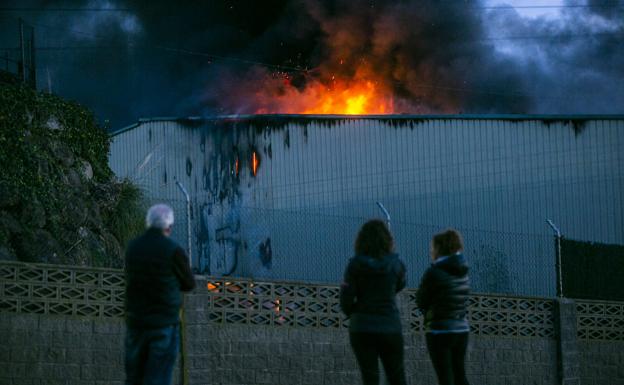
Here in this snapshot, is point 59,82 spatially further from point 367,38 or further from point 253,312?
point 253,312

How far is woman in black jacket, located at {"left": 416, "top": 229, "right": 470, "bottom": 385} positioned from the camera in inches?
319

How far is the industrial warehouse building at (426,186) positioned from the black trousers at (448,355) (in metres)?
10.5

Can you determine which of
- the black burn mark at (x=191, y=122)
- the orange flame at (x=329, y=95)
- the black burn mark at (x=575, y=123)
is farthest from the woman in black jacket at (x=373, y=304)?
the orange flame at (x=329, y=95)

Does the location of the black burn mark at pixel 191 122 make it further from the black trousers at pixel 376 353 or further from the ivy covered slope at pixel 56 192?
the black trousers at pixel 376 353

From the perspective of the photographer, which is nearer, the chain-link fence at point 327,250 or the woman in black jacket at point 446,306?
the woman in black jacket at point 446,306

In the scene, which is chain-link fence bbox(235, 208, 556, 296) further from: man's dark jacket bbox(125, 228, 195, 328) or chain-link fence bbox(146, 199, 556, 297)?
man's dark jacket bbox(125, 228, 195, 328)

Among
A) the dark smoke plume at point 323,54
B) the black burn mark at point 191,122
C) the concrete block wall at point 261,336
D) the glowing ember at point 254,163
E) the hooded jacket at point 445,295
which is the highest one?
the dark smoke plume at point 323,54

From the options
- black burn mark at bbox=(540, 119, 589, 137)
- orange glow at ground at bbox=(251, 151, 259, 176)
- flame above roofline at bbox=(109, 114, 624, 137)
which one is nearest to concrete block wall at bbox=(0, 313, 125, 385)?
flame above roofline at bbox=(109, 114, 624, 137)

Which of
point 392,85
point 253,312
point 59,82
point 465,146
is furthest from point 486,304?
point 59,82

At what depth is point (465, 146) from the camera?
21750 millimetres

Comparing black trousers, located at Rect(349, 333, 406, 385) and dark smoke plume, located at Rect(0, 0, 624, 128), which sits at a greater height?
dark smoke plume, located at Rect(0, 0, 624, 128)

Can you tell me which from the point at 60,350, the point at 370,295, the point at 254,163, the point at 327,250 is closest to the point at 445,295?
the point at 370,295

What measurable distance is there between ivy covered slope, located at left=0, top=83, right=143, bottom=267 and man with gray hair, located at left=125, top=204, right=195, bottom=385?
499 centimetres

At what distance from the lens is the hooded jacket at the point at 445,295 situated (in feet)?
26.6
